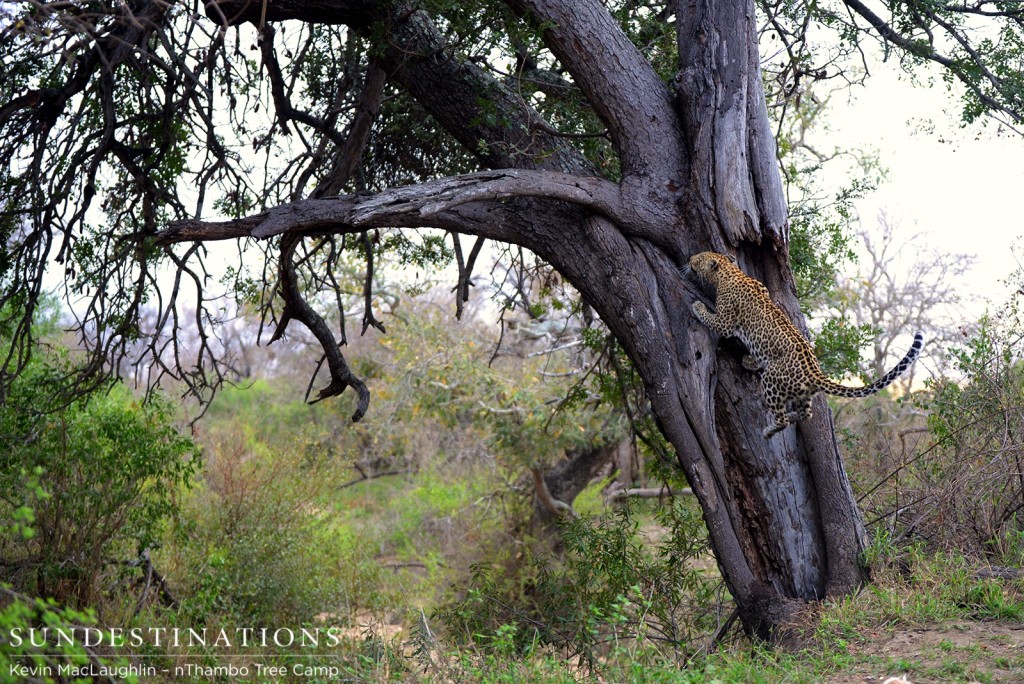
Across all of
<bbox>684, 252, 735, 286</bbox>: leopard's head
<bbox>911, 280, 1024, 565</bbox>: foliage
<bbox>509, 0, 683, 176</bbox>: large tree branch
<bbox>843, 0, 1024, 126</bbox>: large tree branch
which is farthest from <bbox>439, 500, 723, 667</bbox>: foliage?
<bbox>843, 0, 1024, 126</bbox>: large tree branch

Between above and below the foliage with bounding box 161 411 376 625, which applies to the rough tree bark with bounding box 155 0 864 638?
above

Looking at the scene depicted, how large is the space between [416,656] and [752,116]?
406 centimetres

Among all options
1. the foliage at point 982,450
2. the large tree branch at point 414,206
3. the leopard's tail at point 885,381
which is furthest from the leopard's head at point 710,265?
the foliage at point 982,450

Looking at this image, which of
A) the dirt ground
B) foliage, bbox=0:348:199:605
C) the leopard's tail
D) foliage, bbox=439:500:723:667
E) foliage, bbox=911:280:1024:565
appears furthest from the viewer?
foliage, bbox=0:348:199:605

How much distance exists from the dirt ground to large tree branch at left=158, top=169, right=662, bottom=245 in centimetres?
295

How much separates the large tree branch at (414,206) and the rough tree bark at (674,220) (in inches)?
0.5

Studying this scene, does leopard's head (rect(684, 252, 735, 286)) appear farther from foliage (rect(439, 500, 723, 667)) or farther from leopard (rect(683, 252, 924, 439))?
foliage (rect(439, 500, 723, 667))

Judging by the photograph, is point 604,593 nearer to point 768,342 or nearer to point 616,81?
point 768,342

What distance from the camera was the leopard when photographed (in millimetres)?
5777

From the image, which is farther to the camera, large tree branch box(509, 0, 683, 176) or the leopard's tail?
large tree branch box(509, 0, 683, 176)

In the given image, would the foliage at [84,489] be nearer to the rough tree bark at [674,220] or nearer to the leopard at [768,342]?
the rough tree bark at [674,220]

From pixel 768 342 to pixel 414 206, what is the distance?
7.74 ft

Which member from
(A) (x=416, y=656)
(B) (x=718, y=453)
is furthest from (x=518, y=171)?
(A) (x=416, y=656)

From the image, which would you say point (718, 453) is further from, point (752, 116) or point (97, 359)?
point (97, 359)
